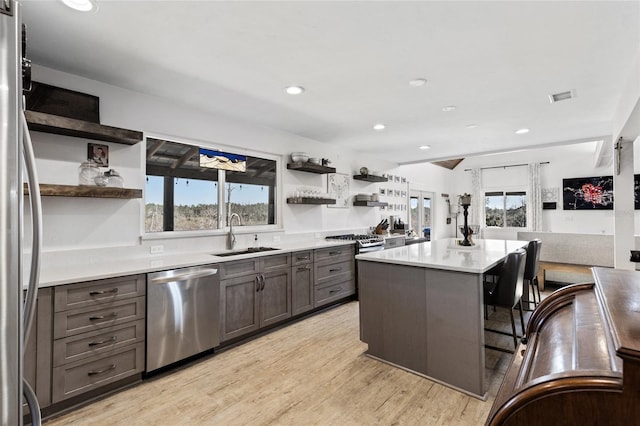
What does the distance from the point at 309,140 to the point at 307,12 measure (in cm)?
297

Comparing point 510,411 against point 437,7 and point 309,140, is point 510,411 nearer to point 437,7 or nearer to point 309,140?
point 437,7

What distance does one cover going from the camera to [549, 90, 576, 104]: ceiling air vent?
2.98 meters

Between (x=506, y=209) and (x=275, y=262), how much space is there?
8.08 m

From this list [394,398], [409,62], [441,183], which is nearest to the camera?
[394,398]

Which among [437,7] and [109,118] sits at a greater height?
[437,7]

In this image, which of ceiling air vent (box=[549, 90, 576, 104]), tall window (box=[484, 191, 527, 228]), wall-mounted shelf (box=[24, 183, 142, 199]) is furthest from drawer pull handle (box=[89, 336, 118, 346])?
tall window (box=[484, 191, 527, 228])

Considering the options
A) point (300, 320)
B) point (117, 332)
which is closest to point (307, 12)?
point (117, 332)

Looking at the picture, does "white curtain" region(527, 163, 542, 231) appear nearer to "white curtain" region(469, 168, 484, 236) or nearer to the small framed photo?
"white curtain" region(469, 168, 484, 236)

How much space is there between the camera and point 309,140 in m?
4.77

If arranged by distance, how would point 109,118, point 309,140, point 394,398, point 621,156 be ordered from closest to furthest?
point 394,398
point 109,118
point 621,156
point 309,140

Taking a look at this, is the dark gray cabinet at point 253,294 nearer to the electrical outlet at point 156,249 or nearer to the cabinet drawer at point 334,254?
the cabinet drawer at point 334,254

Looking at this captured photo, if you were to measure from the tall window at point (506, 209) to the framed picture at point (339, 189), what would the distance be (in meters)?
5.92

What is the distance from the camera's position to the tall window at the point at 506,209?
866 centimetres

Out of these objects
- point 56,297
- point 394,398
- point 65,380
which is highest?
point 56,297
